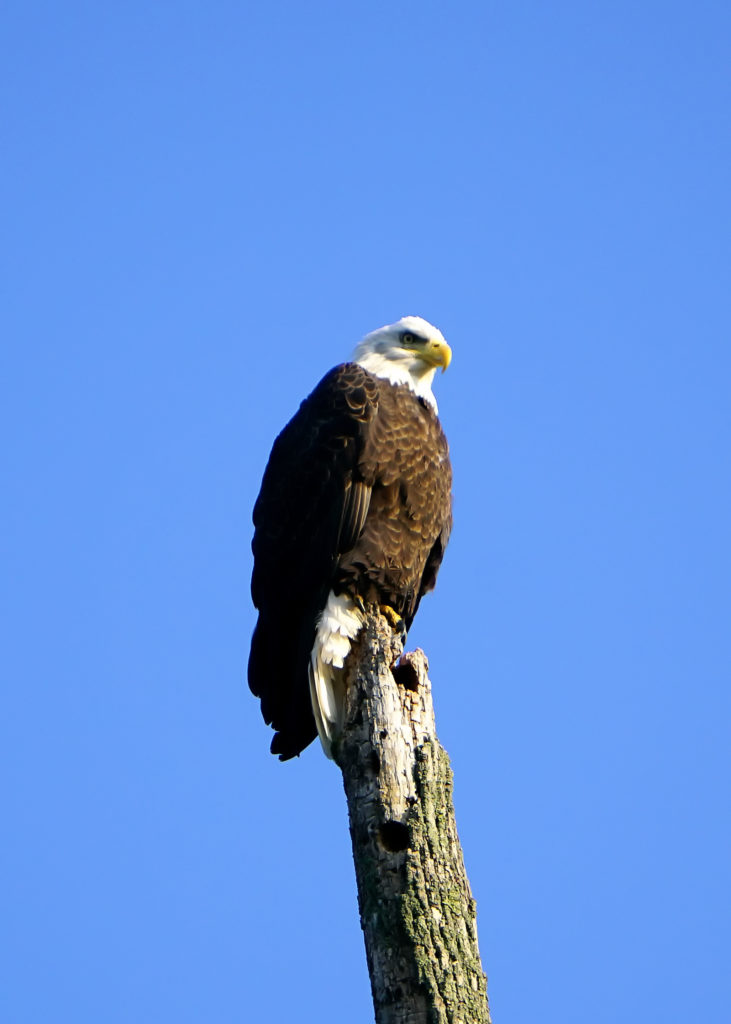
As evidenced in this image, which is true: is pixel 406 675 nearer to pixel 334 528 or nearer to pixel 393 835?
pixel 393 835

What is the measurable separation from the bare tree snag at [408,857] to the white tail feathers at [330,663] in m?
0.54

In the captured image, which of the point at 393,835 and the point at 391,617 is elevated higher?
the point at 391,617

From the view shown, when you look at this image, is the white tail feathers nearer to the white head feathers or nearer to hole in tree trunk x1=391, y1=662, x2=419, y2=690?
hole in tree trunk x1=391, y1=662, x2=419, y2=690

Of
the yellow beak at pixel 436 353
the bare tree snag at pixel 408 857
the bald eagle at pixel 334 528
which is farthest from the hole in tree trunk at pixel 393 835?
the yellow beak at pixel 436 353

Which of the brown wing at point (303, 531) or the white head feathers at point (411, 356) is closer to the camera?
the brown wing at point (303, 531)

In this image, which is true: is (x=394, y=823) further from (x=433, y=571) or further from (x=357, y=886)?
(x=433, y=571)

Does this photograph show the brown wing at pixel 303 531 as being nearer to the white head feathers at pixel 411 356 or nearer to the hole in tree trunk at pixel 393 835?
the white head feathers at pixel 411 356

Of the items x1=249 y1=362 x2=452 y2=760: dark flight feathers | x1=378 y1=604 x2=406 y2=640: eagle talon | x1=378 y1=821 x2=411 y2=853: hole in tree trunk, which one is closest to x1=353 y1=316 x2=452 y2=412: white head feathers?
x1=249 y1=362 x2=452 y2=760: dark flight feathers

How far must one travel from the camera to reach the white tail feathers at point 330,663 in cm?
484

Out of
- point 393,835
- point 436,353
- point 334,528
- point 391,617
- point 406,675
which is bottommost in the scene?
point 393,835

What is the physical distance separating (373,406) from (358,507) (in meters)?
0.49

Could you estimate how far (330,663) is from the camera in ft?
16.3

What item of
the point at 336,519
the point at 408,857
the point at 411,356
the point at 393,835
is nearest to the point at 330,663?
the point at 336,519

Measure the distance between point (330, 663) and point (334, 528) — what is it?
62 cm
